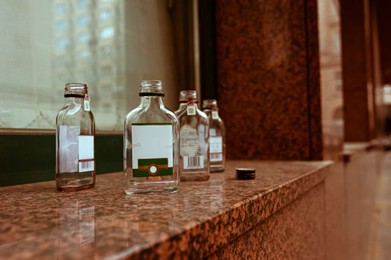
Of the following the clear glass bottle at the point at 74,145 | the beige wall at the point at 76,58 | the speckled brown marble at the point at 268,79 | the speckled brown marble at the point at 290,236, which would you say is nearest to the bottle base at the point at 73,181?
the clear glass bottle at the point at 74,145

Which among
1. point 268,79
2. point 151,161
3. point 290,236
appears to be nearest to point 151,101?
point 151,161

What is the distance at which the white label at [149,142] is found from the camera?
671mm

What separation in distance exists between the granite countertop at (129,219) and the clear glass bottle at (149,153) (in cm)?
4

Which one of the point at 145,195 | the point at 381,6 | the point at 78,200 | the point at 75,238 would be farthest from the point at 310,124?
the point at 381,6

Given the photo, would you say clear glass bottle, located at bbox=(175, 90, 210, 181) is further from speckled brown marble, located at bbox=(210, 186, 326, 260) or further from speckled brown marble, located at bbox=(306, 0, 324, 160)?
speckled brown marble, located at bbox=(306, 0, 324, 160)

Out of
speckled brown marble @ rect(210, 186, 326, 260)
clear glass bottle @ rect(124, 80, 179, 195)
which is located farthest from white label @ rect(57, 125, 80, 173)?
speckled brown marble @ rect(210, 186, 326, 260)

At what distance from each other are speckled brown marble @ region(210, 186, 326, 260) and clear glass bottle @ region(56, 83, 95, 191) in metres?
0.36

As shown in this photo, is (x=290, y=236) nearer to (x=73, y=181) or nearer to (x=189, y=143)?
(x=189, y=143)

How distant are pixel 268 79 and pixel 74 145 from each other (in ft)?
3.41

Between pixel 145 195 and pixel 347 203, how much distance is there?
173 centimetres

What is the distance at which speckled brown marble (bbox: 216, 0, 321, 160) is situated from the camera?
1473mm

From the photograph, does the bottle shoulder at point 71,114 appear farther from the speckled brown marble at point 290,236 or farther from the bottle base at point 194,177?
the speckled brown marble at point 290,236

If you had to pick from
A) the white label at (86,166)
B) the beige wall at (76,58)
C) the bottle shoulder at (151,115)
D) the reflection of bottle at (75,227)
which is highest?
the beige wall at (76,58)

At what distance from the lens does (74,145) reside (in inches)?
28.6
